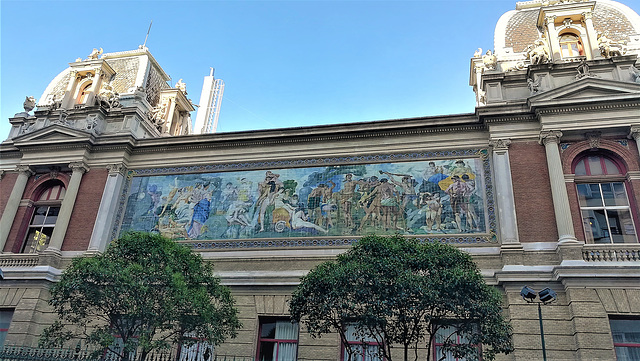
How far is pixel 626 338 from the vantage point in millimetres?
15312

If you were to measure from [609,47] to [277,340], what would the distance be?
1783 centimetres

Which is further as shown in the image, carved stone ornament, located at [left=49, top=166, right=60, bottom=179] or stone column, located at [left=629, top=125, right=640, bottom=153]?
carved stone ornament, located at [left=49, top=166, right=60, bottom=179]

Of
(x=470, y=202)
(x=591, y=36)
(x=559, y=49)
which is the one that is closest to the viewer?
(x=470, y=202)

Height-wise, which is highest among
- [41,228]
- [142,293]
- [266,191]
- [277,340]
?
[266,191]

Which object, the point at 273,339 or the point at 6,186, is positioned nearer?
the point at 273,339

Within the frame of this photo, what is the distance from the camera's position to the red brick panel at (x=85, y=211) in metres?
22.0

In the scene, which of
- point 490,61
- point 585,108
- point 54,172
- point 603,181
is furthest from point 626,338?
point 54,172

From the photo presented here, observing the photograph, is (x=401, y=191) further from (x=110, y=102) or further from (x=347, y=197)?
(x=110, y=102)

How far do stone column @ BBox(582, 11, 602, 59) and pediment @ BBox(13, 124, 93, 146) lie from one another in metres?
23.3

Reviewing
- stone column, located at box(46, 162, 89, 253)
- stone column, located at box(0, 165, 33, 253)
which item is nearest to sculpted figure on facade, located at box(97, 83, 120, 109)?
stone column, located at box(46, 162, 89, 253)

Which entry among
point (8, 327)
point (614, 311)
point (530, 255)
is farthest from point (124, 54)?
point (614, 311)

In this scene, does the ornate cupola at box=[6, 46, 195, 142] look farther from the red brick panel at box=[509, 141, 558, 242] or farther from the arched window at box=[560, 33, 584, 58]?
the arched window at box=[560, 33, 584, 58]

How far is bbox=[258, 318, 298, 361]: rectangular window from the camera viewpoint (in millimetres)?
18109

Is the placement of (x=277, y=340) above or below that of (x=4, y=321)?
below
